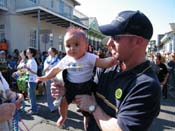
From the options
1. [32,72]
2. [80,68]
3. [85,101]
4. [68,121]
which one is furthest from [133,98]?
[32,72]

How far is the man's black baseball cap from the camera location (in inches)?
80.9

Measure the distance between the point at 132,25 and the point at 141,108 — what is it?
A: 634mm

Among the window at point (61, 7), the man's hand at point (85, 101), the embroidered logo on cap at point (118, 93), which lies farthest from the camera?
the window at point (61, 7)

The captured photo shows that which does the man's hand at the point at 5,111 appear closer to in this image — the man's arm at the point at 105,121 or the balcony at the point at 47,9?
the man's arm at the point at 105,121

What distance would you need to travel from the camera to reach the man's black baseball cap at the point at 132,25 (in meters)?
2.05

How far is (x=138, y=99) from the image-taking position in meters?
1.93

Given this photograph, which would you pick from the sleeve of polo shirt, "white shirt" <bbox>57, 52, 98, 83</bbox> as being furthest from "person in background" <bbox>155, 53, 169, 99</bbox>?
the sleeve of polo shirt

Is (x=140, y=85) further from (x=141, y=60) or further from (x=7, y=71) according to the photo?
(x=7, y=71)

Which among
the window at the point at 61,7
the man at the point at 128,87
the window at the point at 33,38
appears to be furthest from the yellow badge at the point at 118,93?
the window at the point at 61,7

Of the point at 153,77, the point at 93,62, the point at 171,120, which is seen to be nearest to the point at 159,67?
the point at 171,120

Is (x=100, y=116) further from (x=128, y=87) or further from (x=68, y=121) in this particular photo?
(x=68, y=121)

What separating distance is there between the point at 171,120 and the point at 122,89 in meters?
6.71

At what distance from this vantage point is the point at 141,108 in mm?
1908

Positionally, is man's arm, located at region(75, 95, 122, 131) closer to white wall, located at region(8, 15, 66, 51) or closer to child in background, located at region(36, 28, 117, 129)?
child in background, located at region(36, 28, 117, 129)
